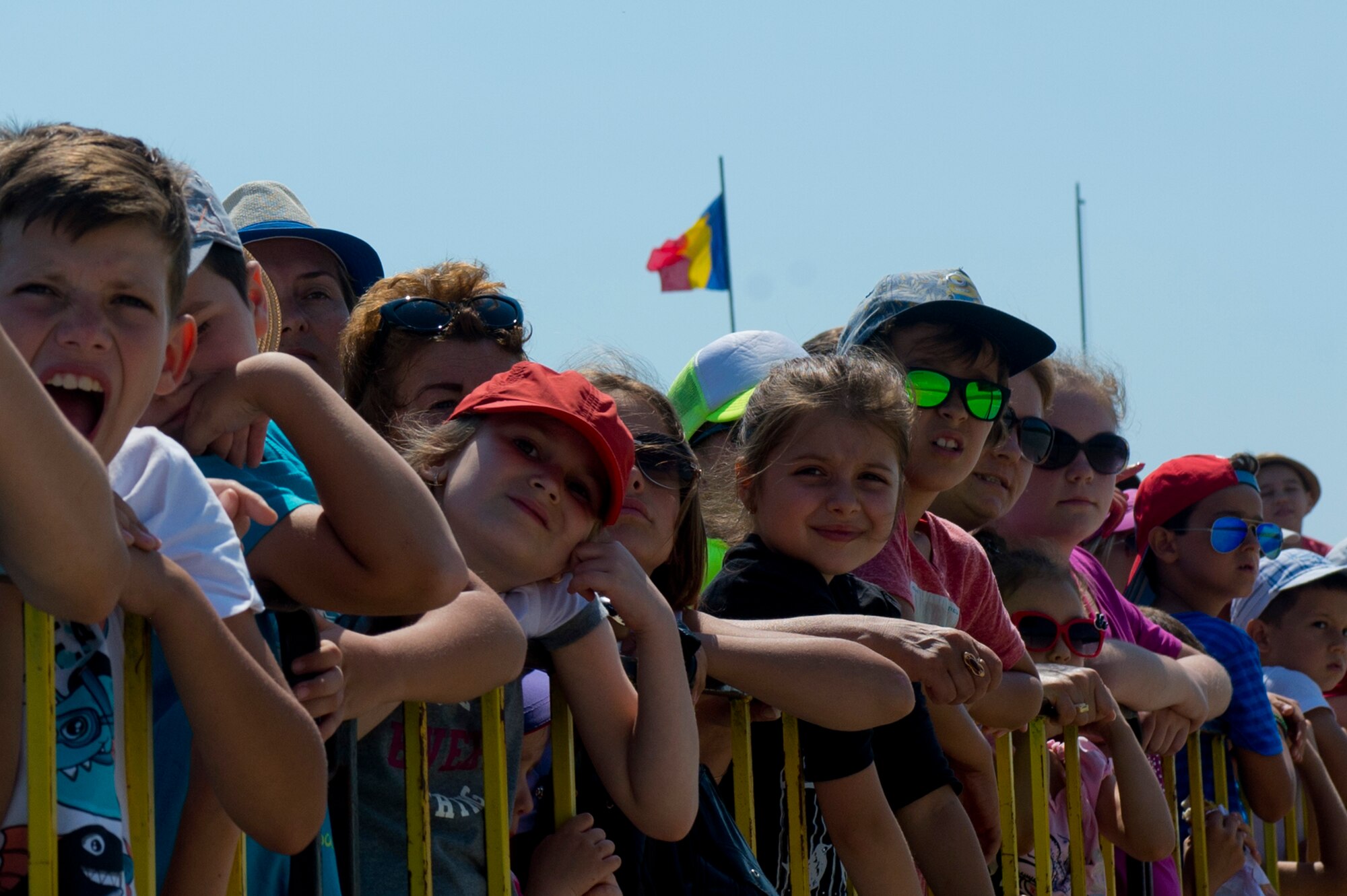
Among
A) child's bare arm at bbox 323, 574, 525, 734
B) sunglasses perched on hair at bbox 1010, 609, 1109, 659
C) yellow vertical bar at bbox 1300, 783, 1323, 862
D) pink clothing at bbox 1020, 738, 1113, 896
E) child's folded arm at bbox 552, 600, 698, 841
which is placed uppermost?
child's bare arm at bbox 323, 574, 525, 734

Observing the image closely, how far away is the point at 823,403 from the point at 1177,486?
267 cm

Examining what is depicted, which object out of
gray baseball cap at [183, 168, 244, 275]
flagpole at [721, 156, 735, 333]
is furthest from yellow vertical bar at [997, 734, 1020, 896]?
flagpole at [721, 156, 735, 333]

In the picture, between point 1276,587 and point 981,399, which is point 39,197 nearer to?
point 981,399

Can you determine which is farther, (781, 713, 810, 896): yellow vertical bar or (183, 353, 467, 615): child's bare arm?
(781, 713, 810, 896): yellow vertical bar

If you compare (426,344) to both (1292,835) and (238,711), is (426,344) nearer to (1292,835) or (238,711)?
(238,711)

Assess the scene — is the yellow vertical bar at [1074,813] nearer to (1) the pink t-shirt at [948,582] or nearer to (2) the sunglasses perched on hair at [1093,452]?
(1) the pink t-shirt at [948,582]

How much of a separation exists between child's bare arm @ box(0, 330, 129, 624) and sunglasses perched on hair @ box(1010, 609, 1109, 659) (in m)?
3.29

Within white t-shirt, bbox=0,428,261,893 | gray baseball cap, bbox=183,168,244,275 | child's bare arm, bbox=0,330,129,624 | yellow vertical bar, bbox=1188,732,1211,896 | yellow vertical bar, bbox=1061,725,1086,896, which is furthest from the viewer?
yellow vertical bar, bbox=1188,732,1211,896

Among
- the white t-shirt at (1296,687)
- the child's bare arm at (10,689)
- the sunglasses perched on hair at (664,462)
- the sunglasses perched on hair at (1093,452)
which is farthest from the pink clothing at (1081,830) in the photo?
the child's bare arm at (10,689)

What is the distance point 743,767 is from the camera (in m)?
3.26

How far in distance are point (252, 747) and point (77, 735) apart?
0.20 m

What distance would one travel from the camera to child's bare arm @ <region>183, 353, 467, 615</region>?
221 cm

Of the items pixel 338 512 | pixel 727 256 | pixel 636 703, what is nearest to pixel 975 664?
pixel 636 703

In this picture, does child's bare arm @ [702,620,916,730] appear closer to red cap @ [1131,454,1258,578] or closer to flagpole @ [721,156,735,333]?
red cap @ [1131,454,1258,578]
